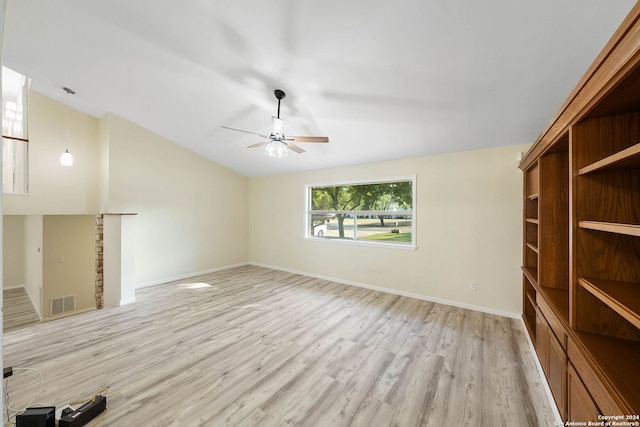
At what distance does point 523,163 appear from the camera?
9.01 feet

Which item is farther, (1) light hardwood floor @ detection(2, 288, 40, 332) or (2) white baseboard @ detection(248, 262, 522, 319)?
(1) light hardwood floor @ detection(2, 288, 40, 332)

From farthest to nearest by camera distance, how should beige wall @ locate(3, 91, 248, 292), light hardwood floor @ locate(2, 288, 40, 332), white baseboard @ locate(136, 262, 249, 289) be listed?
white baseboard @ locate(136, 262, 249, 289), beige wall @ locate(3, 91, 248, 292), light hardwood floor @ locate(2, 288, 40, 332)

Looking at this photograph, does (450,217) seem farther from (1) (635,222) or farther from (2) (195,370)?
(2) (195,370)

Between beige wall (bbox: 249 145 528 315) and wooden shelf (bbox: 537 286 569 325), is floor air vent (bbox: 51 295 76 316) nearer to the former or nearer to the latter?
beige wall (bbox: 249 145 528 315)

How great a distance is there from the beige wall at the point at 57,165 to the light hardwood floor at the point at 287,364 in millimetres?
2130

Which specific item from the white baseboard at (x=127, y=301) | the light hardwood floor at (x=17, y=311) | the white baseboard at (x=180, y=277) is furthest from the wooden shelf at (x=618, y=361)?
the light hardwood floor at (x=17, y=311)

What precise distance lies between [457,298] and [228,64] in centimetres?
428

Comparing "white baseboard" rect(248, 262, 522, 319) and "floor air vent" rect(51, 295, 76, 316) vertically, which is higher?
"white baseboard" rect(248, 262, 522, 319)

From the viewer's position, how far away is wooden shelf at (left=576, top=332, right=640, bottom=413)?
3.47 feet

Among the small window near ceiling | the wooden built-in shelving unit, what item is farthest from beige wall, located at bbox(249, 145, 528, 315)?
the small window near ceiling

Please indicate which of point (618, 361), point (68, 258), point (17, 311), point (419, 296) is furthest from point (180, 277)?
point (618, 361)

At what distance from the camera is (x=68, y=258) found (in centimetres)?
516

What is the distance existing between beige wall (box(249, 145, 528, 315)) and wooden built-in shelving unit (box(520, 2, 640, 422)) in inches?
65.8

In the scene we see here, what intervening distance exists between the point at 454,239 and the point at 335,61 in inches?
117
